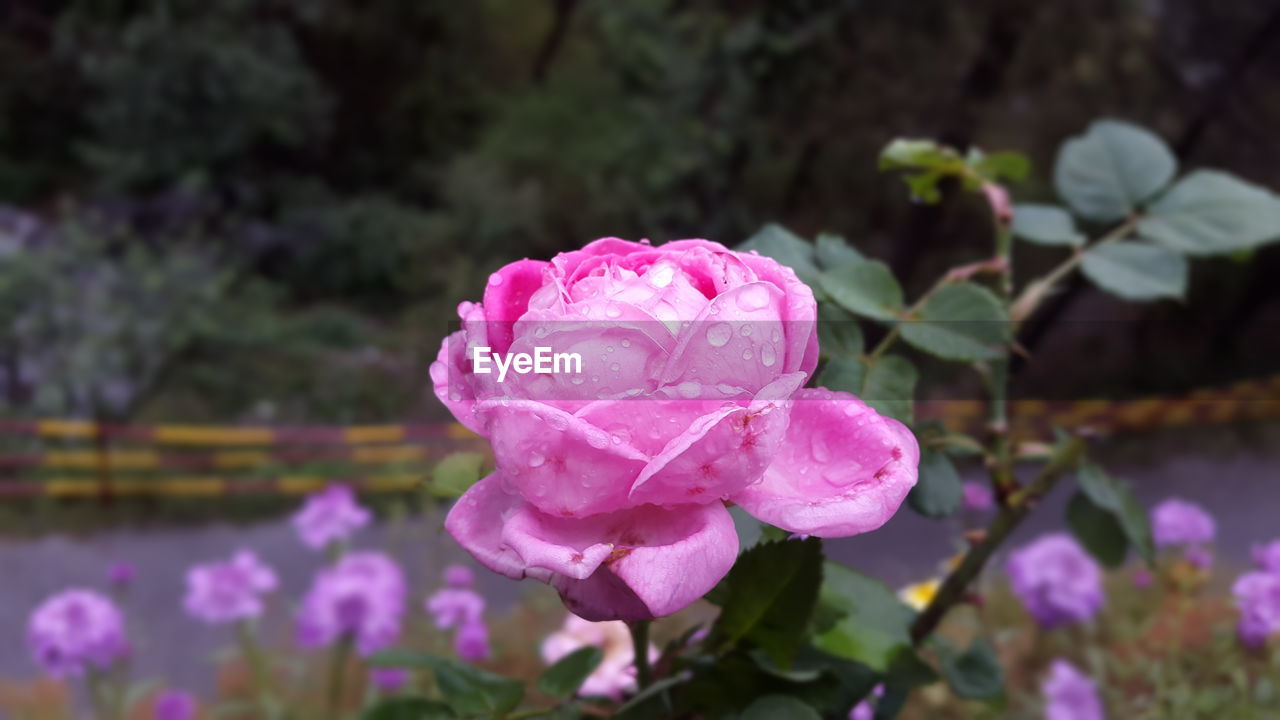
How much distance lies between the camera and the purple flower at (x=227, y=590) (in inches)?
34.5

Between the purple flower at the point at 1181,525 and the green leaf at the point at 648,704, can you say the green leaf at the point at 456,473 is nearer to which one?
the green leaf at the point at 648,704

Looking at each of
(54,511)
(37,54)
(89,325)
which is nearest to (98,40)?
(37,54)

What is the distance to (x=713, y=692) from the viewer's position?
1.03ft

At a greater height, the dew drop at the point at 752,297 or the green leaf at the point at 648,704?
the dew drop at the point at 752,297

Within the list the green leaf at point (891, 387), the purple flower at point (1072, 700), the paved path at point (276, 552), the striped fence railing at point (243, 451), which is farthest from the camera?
the striped fence railing at point (243, 451)

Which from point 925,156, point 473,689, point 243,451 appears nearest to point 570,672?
point 473,689

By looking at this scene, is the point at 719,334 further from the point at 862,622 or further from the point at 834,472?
the point at 862,622

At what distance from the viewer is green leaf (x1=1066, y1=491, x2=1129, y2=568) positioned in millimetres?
469

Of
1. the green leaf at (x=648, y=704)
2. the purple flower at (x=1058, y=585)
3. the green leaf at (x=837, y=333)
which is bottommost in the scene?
the purple flower at (x=1058, y=585)

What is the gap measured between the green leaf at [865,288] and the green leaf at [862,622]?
10 cm

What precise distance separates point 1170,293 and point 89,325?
3.00 m

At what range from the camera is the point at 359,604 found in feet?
2.48

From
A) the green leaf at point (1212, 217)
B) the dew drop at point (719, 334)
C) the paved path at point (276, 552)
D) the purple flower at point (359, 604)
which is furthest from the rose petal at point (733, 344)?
the paved path at point (276, 552)

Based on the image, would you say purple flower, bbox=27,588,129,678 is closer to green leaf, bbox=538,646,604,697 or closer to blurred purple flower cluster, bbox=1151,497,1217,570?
green leaf, bbox=538,646,604,697
